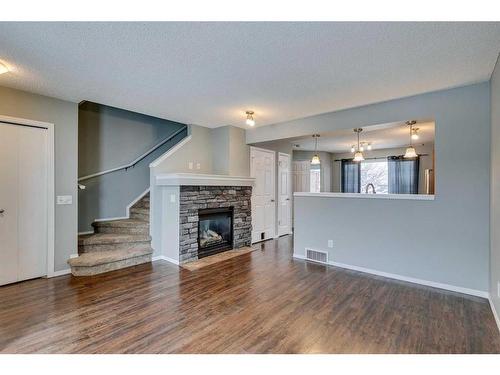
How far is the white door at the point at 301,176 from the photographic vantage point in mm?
7949

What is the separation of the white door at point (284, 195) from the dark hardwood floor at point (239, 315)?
9.52ft

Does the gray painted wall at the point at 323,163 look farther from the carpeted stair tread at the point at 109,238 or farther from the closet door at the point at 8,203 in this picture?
the closet door at the point at 8,203

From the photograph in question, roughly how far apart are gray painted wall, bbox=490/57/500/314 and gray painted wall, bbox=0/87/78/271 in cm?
503

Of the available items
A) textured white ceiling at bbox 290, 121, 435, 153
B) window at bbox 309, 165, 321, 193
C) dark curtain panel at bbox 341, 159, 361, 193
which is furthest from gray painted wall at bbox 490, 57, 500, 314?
window at bbox 309, 165, 321, 193

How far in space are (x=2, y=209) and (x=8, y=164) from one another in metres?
0.56

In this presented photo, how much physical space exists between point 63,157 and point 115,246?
157cm

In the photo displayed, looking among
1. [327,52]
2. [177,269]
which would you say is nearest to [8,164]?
[177,269]

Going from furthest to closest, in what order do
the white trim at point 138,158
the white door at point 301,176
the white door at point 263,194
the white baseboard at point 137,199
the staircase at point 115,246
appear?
the white door at point 301,176 → the white door at point 263,194 → the white baseboard at point 137,199 → the white trim at point 138,158 → the staircase at point 115,246

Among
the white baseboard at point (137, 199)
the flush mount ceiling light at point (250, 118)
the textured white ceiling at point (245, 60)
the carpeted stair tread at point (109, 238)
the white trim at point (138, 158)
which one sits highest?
the textured white ceiling at point (245, 60)

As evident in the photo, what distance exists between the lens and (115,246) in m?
4.27

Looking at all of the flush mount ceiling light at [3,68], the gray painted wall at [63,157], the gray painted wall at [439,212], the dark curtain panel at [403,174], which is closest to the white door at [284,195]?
the gray painted wall at [439,212]

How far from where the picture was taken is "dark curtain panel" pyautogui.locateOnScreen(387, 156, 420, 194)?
7086 millimetres

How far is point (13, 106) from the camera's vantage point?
327 centimetres

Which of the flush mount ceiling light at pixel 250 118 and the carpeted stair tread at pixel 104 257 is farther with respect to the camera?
the flush mount ceiling light at pixel 250 118
